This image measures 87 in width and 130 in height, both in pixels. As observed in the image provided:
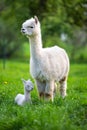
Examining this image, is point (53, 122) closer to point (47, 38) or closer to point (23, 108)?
point (23, 108)

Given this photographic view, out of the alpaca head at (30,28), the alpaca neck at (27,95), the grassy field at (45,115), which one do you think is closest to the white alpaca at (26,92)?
the alpaca neck at (27,95)

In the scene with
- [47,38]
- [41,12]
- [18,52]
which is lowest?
[18,52]

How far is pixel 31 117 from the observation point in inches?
324

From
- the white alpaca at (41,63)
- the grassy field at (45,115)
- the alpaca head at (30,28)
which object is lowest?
the grassy field at (45,115)

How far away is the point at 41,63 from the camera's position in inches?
392

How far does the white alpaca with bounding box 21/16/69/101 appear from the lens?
32.3ft

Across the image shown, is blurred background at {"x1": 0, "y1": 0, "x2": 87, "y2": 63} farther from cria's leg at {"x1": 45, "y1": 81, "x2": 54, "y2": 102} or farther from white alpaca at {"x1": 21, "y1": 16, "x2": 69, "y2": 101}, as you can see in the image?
cria's leg at {"x1": 45, "y1": 81, "x2": 54, "y2": 102}

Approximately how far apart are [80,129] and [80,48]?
34.2 m

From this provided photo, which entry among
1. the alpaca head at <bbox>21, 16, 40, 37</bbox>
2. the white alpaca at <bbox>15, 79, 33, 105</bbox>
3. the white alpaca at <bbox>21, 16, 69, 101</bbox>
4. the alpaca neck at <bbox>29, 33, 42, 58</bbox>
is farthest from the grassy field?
the alpaca head at <bbox>21, 16, 40, 37</bbox>

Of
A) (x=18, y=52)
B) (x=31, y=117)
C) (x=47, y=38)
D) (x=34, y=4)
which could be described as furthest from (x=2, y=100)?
(x=18, y=52)

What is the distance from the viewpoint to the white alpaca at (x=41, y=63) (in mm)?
9859

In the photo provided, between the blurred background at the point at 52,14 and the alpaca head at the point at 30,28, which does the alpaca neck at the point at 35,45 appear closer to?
the alpaca head at the point at 30,28

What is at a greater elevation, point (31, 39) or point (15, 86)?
point (31, 39)

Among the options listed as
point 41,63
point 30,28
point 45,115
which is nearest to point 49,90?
point 41,63
